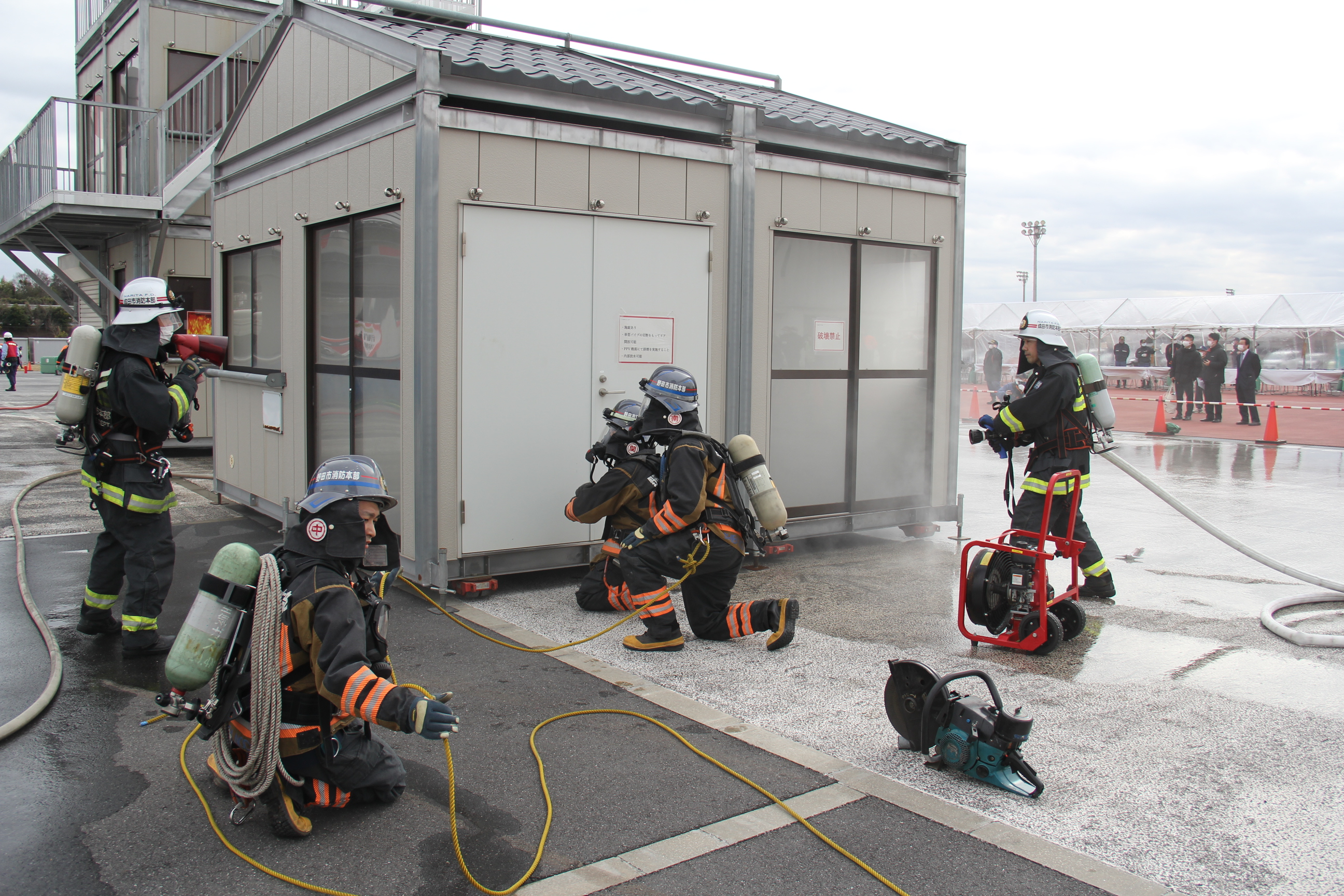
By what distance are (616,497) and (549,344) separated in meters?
1.29

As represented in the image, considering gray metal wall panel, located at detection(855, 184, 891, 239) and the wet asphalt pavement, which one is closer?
the wet asphalt pavement

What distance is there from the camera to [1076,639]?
596 centimetres

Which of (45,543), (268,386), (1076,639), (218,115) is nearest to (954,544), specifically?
(1076,639)

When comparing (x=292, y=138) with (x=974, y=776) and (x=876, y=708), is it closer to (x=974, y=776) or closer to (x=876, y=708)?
(x=876, y=708)

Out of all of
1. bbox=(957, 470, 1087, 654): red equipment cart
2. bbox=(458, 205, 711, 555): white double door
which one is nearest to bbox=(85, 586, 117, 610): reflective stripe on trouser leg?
bbox=(458, 205, 711, 555): white double door

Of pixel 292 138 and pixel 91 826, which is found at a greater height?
pixel 292 138

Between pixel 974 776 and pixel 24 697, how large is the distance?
4.38 metres

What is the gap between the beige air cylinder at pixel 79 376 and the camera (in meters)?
5.38

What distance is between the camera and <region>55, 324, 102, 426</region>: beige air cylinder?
17.6ft

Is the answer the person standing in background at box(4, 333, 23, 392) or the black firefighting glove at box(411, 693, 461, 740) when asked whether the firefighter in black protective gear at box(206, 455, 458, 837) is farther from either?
the person standing in background at box(4, 333, 23, 392)

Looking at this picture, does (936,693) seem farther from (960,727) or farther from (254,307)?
(254,307)

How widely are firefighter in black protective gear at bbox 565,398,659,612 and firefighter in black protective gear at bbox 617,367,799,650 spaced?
60 centimetres

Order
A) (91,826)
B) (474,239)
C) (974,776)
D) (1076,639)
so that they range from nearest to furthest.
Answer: (91,826) → (974,776) → (1076,639) → (474,239)

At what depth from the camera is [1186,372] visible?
2211cm
